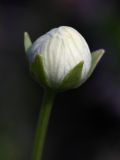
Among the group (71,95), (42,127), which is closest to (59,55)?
(42,127)

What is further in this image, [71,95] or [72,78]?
[71,95]

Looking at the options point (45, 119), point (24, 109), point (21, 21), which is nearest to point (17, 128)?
point (24, 109)

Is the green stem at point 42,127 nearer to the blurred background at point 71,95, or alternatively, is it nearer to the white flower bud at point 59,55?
the white flower bud at point 59,55

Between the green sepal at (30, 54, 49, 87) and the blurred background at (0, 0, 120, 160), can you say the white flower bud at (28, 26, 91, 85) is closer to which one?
the green sepal at (30, 54, 49, 87)

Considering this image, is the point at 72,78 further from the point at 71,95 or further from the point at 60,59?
the point at 71,95

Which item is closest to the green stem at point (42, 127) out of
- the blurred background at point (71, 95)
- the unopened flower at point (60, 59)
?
the unopened flower at point (60, 59)

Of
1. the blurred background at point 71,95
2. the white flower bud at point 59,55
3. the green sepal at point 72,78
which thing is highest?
the white flower bud at point 59,55

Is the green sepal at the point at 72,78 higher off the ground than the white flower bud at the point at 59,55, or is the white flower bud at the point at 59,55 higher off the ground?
the white flower bud at the point at 59,55
